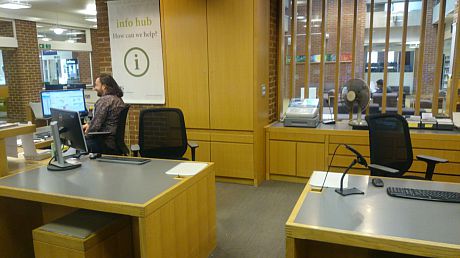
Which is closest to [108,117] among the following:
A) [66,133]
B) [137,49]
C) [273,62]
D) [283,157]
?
[66,133]

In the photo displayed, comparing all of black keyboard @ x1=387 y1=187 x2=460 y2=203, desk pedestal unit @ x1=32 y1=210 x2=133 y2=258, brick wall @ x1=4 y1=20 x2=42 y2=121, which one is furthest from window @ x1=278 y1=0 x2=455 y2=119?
brick wall @ x1=4 y1=20 x2=42 y2=121

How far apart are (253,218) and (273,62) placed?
2245 mm

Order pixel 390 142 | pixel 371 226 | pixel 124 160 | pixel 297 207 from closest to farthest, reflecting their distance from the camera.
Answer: pixel 371 226 → pixel 297 207 → pixel 124 160 → pixel 390 142

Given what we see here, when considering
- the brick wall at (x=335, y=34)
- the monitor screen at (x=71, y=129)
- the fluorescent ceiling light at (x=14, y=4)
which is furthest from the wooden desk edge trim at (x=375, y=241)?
the fluorescent ceiling light at (x=14, y=4)

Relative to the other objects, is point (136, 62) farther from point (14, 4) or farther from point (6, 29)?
point (6, 29)

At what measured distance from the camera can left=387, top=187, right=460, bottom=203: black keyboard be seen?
78.4 inches

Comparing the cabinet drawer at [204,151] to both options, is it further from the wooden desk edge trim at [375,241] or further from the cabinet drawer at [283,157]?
the wooden desk edge trim at [375,241]

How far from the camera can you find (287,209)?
12.2 feet

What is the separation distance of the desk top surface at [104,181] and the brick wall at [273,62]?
2.33 metres

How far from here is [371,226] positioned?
170 centimetres

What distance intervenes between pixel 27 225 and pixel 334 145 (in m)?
3.23

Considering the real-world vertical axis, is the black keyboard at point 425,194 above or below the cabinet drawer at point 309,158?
above

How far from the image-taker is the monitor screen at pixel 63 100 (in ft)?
15.7

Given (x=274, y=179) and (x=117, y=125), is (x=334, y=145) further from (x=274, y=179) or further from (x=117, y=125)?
(x=117, y=125)
